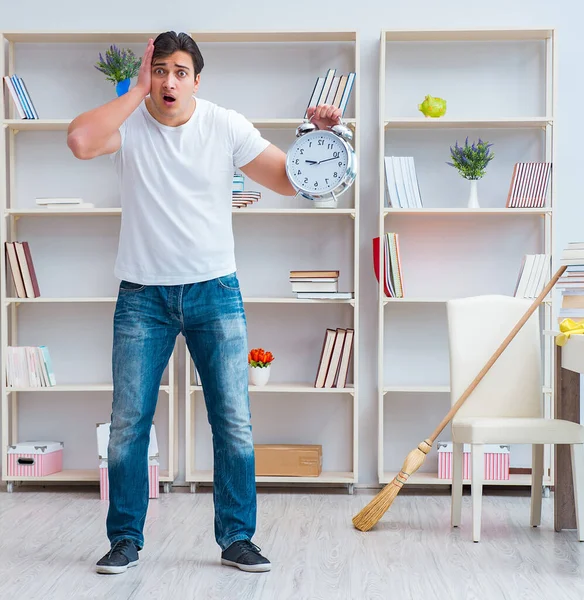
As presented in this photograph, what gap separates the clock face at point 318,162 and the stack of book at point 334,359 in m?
1.48

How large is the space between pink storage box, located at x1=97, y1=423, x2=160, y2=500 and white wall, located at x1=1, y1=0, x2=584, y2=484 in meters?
0.28

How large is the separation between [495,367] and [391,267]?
2.39ft

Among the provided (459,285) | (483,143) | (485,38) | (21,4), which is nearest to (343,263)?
(459,285)

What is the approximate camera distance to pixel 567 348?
107 inches

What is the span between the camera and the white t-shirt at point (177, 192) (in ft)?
7.48

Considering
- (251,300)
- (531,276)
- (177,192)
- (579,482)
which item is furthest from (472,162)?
(177,192)

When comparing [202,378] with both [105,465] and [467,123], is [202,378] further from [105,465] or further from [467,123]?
[467,123]

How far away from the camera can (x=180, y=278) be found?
2285mm

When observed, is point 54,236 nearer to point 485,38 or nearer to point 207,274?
point 207,274

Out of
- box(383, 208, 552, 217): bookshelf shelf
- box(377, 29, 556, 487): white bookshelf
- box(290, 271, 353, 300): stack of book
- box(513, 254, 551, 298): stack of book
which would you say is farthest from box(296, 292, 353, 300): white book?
box(513, 254, 551, 298): stack of book

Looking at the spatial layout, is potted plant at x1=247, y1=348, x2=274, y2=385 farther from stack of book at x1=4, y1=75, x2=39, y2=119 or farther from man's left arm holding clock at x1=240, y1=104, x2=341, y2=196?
stack of book at x1=4, y1=75, x2=39, y2=119

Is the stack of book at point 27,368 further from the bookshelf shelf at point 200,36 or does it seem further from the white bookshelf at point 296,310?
the bookshelf shelf at point 200,36

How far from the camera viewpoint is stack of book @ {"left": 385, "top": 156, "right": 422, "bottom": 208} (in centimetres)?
356

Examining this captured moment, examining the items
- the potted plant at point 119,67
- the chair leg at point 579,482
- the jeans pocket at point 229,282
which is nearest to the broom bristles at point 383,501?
the chair leg at point 579,482
